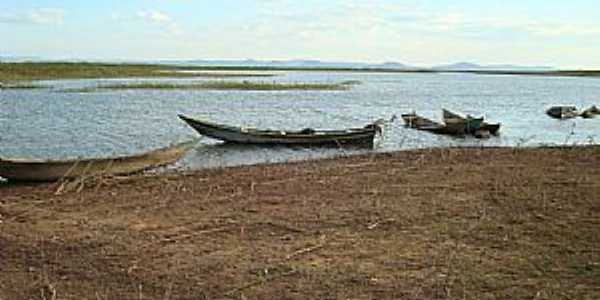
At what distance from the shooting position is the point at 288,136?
23609 mm

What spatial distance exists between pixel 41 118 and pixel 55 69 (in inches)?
1816

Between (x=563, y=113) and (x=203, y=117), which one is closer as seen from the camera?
(x=203, y=117)

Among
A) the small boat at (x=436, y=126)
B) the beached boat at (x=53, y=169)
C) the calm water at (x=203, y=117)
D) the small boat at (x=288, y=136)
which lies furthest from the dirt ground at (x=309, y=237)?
the small boat at (x=436, y=126)

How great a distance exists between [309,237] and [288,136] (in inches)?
571

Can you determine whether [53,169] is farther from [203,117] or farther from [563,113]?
[563,113]

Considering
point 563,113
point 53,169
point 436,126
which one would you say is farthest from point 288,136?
point 563,113

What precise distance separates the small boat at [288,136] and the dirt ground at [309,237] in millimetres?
8961

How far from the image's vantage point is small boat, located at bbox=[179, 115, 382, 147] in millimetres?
23609

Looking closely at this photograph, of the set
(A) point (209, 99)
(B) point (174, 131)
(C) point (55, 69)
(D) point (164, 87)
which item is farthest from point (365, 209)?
(C) point (55, 69)

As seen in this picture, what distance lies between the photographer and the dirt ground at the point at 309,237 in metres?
7.29

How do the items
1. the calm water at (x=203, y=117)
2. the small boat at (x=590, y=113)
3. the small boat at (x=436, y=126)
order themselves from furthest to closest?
1. the small boat at (x=590, y=113)
2. the small boat at (x=436, y=126)
3. the calm water at (x=203, y=117)

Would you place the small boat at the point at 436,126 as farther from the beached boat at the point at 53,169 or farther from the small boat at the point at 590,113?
the beached boat at the point at 53,169

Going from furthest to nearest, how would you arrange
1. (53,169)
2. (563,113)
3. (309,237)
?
(563,113)
(53,169)
(309,237)

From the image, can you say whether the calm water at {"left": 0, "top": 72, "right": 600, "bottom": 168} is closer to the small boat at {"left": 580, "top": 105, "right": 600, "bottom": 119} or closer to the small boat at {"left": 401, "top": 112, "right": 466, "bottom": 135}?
the small boat at {"left": 401, "top": 112, "right": 466, "bottom": 135}
